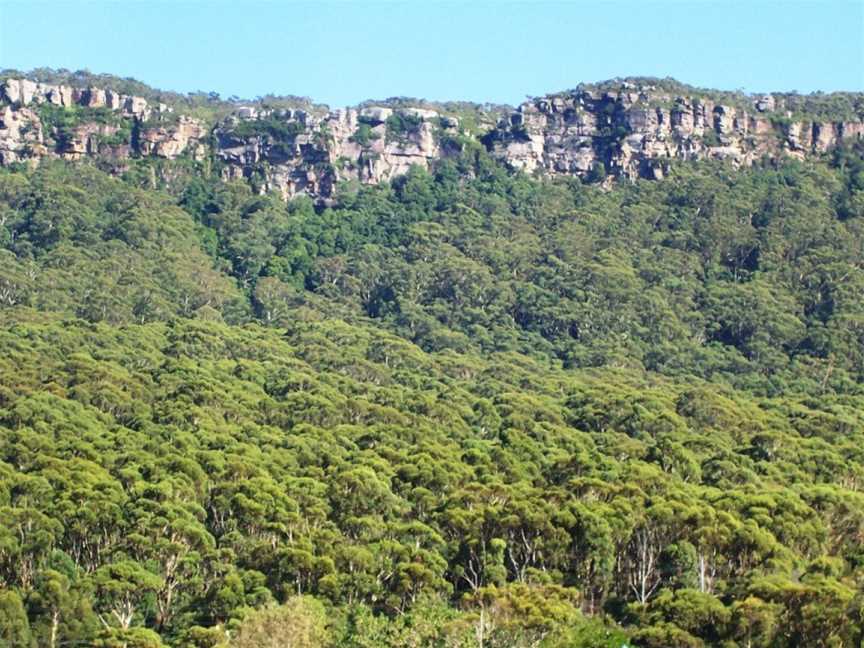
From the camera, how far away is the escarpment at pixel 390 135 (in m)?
144

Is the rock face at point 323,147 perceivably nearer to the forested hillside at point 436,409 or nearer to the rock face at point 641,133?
the forested hillside at point 436,409

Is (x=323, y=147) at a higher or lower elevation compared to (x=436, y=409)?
higher

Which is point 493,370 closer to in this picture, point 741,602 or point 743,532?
point 743,532

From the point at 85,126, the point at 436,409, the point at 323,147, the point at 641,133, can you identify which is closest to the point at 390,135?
the point at 323,147

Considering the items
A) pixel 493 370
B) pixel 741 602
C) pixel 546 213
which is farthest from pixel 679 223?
pixel 741 602

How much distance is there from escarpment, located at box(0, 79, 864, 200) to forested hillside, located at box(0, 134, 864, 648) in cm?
251

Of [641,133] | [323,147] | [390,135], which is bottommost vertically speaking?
[323,147]

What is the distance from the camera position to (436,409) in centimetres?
8956

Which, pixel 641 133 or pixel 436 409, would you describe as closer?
pixel 436 409

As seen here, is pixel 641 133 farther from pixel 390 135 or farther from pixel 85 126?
pixel 85 126

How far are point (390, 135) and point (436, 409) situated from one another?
64362 millimetres

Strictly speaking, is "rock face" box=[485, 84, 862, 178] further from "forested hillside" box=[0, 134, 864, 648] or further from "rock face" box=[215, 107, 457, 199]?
"rock face" box=[215, 107, 457, 199]

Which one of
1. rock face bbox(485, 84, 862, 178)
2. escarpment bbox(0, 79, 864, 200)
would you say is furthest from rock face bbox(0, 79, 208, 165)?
rock face bbox(485, 84, 862, 178)

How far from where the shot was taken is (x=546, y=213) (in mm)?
138625
